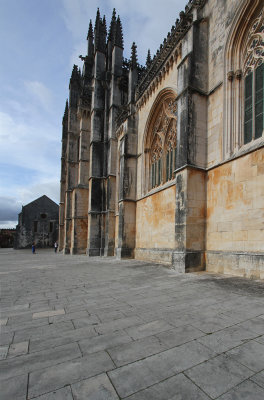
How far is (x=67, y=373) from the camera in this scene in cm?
159

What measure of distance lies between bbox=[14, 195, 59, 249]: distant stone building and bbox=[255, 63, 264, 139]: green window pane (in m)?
37.1

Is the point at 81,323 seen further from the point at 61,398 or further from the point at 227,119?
the point at 227,119

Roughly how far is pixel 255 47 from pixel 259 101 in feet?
5.66

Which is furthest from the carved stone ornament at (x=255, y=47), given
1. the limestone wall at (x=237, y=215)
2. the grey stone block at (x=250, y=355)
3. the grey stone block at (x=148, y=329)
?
the grey stone block at (x=148, y=329)

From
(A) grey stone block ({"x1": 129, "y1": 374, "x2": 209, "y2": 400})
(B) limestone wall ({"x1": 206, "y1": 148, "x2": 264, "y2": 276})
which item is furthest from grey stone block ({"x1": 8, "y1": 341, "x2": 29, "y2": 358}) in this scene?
(B) limestone wall ({"x1": 206, "y1": 148, "x2": 264, "y2": 276})

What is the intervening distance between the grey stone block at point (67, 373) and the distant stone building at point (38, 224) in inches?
1503

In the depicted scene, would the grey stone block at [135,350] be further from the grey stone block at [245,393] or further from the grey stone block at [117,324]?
the grey stone block at [245,393]

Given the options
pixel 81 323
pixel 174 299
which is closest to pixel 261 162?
pixel 174 299

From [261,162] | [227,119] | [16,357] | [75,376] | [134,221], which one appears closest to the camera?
[75,376]

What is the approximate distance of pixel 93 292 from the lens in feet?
13.5

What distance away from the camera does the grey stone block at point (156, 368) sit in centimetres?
145

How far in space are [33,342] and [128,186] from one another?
35.4 feet

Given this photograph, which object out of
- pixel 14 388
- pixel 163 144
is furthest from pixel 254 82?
pixel 14 388

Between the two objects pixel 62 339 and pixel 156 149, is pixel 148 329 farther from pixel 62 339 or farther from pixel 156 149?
pixel 156 149
